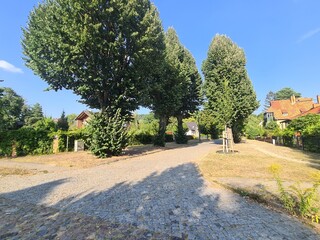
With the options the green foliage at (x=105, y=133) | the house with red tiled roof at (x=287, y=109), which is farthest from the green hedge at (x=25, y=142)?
the house with red tiled roof at (x=287, y=109)

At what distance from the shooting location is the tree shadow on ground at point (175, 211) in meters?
3.48

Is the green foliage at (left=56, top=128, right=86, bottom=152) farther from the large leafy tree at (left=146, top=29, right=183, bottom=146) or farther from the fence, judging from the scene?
the fence

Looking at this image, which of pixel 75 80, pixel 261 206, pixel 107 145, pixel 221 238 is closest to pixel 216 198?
pixel 261 206

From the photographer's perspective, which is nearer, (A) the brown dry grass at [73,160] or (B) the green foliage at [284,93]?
(A) the brown dry grass at [73,160]

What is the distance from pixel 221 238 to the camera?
3256mm

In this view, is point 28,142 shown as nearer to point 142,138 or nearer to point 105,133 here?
point 105,133

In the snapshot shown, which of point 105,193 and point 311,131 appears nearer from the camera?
point 105,193

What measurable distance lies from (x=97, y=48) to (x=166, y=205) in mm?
10733

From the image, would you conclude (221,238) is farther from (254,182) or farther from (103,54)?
(103,54)

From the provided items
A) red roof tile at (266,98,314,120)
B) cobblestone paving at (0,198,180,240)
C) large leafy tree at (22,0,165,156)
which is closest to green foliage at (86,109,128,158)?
large leafy tree at (22,0,165,156)

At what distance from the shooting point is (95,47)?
12.2 metres

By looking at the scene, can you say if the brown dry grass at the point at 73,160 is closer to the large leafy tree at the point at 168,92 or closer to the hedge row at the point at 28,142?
the hedge row at the point at 28,142

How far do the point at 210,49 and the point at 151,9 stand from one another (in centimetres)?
661

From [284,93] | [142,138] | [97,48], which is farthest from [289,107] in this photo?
[97,48]
